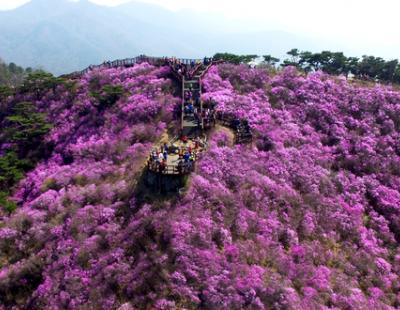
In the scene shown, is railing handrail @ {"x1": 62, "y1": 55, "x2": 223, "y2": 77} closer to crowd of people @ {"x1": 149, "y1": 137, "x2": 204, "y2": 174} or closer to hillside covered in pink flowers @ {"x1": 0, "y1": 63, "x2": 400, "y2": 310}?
hillside covered in pink flowers @ {"x1": 0, "y1": 63, "x2": 400, "y2": 310}

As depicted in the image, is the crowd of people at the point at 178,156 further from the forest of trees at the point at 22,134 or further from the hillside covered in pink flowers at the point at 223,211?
the forest of trees at the point at 22,134

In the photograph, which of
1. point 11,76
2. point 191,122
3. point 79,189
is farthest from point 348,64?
point 11,76

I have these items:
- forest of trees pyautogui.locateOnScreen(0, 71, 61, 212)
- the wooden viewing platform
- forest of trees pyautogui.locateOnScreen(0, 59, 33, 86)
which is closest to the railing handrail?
the wooden viewing platform

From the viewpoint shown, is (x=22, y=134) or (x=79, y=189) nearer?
(x=79, y=189)

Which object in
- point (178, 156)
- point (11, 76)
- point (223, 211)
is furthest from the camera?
point (11, 76)

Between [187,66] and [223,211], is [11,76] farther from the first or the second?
[223,211]
